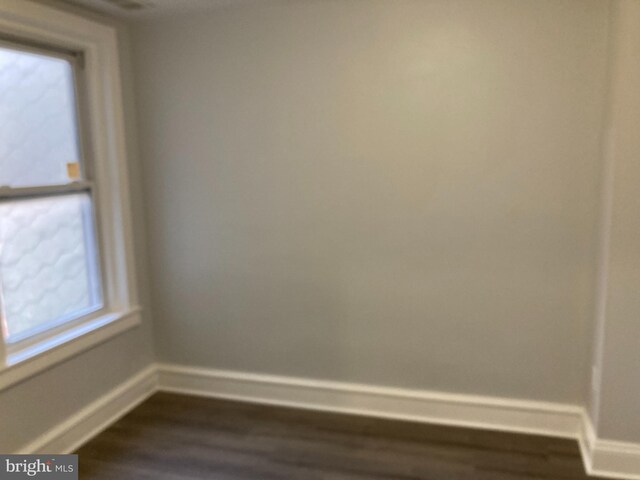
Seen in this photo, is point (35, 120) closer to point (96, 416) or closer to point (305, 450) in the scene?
point (96, 416)

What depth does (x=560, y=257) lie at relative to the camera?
271cm

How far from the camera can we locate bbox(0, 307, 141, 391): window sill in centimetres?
244

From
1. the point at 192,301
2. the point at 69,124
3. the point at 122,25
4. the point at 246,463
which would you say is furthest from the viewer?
the point at 192,301

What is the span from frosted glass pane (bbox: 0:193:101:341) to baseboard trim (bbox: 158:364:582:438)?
0.80 m

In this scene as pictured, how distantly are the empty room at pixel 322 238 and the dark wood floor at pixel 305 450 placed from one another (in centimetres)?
2

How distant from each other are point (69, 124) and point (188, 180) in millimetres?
713

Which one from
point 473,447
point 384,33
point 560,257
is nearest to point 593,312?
point 560,257

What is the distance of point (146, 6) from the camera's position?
2.91 metres

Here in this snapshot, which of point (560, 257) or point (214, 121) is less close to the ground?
point (214, 121)

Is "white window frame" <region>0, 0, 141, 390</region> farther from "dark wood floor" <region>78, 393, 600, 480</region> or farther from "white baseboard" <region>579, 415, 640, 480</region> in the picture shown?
"white baseboard" <region>579, 415, 640, 480</region>

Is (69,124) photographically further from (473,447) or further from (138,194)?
(473,447)

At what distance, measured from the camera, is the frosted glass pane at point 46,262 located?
102 inches

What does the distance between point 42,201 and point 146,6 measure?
119 cm

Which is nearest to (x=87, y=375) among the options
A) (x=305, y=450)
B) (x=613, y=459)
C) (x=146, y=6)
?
(x=305, y=450)
